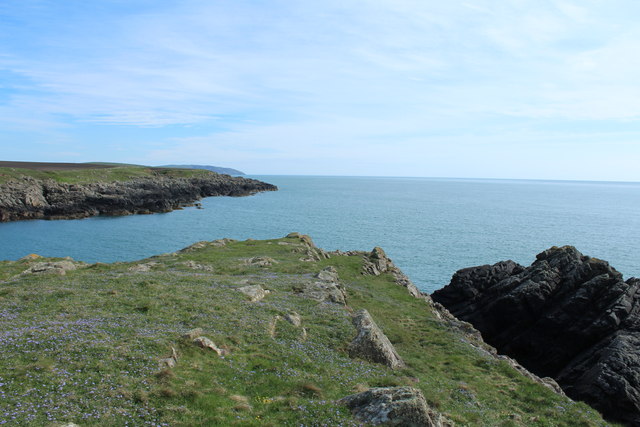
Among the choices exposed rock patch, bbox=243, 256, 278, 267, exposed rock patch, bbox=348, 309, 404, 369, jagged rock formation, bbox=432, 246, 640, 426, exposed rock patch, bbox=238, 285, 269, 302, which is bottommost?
jagged rock formation, bbox=432, 246, 640, 426

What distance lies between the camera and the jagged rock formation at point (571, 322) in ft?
98.7

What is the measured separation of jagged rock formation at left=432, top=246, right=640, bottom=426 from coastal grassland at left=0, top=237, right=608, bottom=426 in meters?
9.59

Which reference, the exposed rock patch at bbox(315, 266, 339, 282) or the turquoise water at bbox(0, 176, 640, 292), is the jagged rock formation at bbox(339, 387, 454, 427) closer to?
the exposed rock patch at bbox(315, 266, 339, 282)

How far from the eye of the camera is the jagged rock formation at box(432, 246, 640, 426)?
98.7 feet

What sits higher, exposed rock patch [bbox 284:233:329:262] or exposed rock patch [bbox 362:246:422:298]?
exposed rock patch [bbox 284:233:329:262]

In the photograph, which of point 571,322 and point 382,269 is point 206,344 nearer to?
point 382,269

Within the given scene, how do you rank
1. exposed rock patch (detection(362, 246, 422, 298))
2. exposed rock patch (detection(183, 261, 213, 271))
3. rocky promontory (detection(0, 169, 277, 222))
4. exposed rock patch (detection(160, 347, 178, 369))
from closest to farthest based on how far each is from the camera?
exposed rock patch (detection(160, 347, 178, 369)) < exposed rock patch (detection(183, 261, 213, 271)) < exposed rock patch (detection(362, 246, 422, 298)) < rocky promontory (detection(0, 169, 277, 222))

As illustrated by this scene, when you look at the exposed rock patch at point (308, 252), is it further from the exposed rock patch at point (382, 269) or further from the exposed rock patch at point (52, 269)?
the exposed rock patch at point (52, 269)

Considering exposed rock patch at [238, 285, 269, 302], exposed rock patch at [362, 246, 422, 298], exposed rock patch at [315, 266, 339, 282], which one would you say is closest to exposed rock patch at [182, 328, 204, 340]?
exposed rock patch at [238, 285, 269, 302]

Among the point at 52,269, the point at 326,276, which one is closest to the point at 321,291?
the point at 326,276

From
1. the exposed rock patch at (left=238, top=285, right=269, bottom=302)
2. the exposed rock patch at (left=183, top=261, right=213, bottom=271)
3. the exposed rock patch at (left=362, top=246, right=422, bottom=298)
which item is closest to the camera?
the exposed rock patch at (left=238, top=285, right=269, bottom=302)

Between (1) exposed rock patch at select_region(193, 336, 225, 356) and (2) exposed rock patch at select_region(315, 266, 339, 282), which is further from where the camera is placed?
(2) exposed rock patch at select_region(315, 266, 339, 282)

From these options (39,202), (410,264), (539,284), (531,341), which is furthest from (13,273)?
(39,202)

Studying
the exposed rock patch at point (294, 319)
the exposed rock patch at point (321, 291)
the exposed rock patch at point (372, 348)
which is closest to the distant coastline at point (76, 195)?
the exposed rock patch at point (321, 291)
